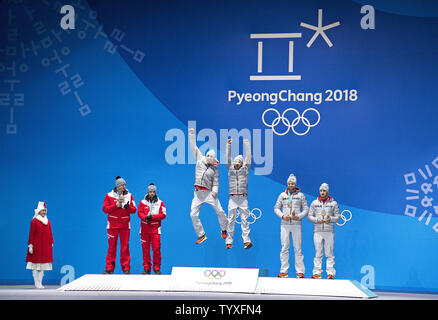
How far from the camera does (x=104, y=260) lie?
10.9 metres

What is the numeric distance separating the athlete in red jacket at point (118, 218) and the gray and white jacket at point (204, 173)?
1202mm

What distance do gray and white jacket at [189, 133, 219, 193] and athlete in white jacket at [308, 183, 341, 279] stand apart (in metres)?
1.66

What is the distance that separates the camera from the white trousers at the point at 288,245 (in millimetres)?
9852

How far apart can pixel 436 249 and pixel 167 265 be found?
472 cm

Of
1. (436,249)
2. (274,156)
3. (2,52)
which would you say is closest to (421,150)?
(436,249)

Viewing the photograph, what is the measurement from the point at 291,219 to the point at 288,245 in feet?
1.50

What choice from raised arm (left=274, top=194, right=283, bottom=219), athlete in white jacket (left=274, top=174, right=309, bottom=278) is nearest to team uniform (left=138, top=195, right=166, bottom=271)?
raised arm (left=274, top=194, right=283, bottom=219)

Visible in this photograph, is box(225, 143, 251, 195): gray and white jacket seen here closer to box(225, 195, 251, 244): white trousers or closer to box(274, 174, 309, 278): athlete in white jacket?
box(225, 195, 251, 244): white trousers

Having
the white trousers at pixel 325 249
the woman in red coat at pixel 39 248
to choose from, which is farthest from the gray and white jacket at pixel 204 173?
the woman in red coat at pixel 39 248

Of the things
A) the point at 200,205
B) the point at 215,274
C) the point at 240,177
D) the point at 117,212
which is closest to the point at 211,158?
the point at 240,177

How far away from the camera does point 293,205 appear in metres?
9.80

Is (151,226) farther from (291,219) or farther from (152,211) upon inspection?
(291,219)

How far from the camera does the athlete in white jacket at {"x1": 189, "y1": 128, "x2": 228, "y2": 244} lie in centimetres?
998
